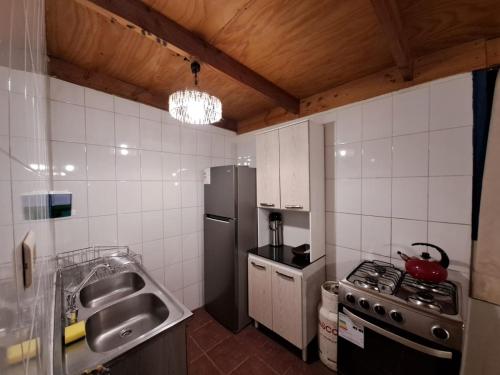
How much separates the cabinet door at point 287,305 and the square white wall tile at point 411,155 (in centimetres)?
110

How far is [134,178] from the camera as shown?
1.75m

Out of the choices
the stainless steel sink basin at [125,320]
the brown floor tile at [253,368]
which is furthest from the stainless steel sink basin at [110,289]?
the brown floor tile at [253,368]

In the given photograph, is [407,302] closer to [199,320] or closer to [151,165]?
[199,320]

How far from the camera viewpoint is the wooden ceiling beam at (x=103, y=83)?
1403mm

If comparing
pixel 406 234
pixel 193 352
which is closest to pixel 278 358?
pixel 193 352

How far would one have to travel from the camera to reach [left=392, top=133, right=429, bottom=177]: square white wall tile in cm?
136

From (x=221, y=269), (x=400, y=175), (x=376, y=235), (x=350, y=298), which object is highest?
(x=400, y=175)

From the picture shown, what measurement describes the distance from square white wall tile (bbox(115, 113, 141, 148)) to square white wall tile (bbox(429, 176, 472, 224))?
2.29 m

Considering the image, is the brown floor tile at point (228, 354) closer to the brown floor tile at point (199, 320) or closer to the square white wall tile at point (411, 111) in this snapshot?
the brown floor tile at point (199, 320)

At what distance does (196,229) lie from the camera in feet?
7.26

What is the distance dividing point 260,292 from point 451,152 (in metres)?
1.77

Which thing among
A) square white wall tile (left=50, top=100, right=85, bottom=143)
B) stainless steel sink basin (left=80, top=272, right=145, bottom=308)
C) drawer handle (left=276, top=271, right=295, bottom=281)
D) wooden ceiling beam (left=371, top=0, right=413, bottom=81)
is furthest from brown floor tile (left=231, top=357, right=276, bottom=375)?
wooden ceiling beam (left=371, top=0, right=413, bottom=81)

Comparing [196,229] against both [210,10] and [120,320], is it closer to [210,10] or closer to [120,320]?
[120,320]

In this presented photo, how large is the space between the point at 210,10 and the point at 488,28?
1523 millimetres
